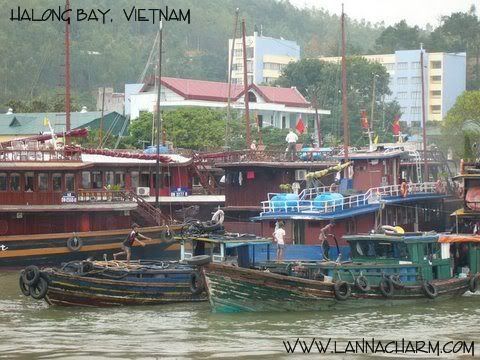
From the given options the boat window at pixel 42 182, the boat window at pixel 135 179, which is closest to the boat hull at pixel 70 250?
the boat window at pixel 42 182

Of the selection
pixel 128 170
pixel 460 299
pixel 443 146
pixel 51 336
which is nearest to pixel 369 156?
pixel 128 170

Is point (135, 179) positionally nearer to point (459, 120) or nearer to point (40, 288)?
point (40, 288)

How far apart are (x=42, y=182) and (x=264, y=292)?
15.3 metres

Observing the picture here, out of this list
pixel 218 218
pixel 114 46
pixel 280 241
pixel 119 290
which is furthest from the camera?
pixel 114 46

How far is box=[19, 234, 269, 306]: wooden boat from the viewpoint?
31828 millimetres

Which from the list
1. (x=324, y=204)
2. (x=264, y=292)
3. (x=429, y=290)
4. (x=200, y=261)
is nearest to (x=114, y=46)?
(x=324, y=204)

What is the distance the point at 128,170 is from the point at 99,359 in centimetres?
2591

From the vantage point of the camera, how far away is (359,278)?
104 feet

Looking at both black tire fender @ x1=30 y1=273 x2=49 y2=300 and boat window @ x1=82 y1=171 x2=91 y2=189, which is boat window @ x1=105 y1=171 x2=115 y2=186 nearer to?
boat window @ x1=82 y1=171 x2=91 y2=189

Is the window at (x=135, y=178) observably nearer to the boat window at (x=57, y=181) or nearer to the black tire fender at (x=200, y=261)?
the boat window at (x=57, y=181)

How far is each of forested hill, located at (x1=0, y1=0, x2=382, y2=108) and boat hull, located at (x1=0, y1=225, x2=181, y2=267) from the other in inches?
2199

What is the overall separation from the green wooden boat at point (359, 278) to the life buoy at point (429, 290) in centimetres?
3

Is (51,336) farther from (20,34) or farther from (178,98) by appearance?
(20,34)

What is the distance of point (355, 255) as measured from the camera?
110 feet
